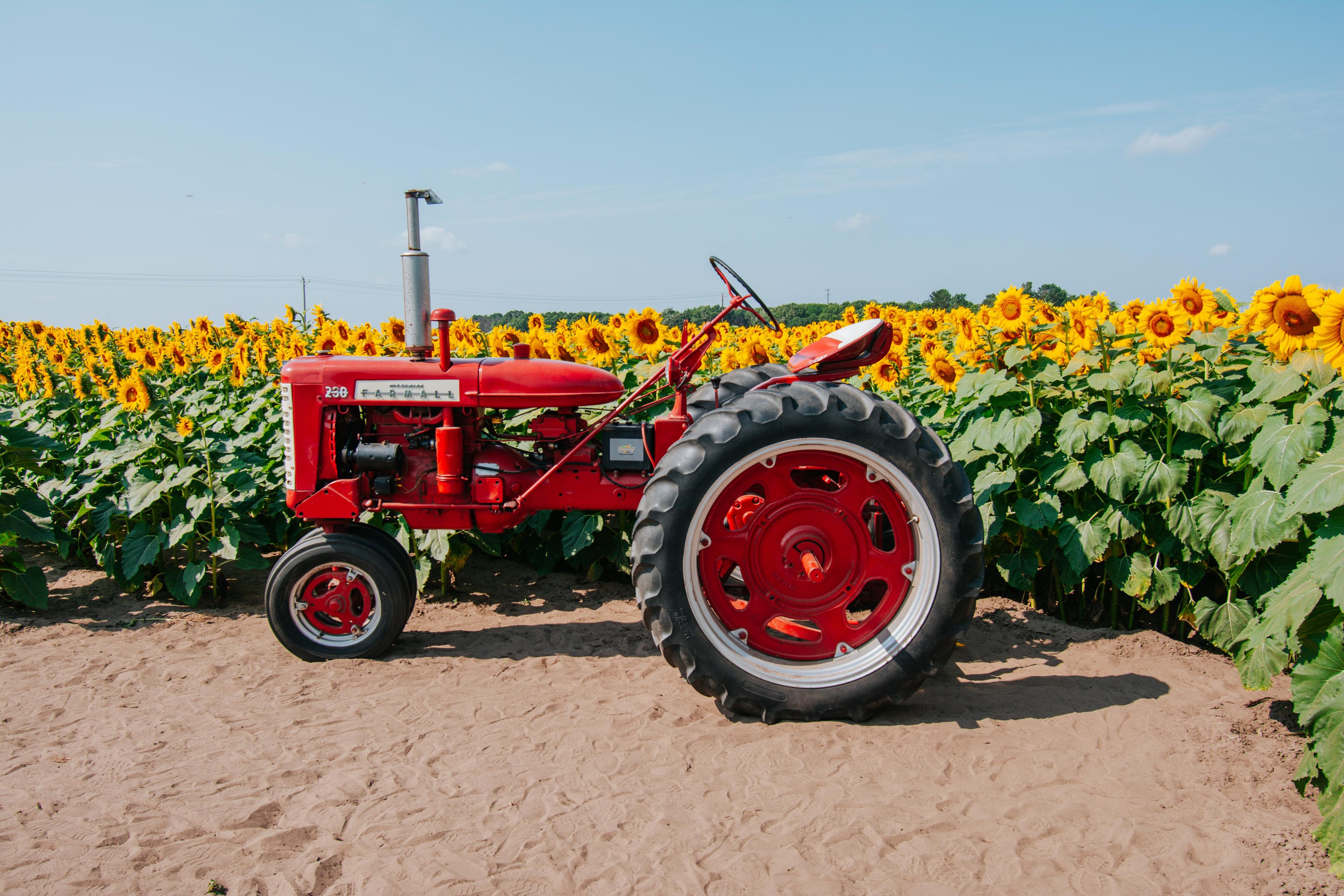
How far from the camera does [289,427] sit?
3850mm

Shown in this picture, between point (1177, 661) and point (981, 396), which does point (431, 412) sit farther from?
point (1177, 661)

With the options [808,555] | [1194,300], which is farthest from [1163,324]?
[808,555]

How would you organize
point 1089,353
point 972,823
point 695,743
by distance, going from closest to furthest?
point 972,823 < point 695,743 < point 1089,353

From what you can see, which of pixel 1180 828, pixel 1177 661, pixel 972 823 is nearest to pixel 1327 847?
pixel 1180 828

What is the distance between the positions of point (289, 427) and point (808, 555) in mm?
2349

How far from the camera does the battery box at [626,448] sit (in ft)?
12.5

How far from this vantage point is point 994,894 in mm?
2236

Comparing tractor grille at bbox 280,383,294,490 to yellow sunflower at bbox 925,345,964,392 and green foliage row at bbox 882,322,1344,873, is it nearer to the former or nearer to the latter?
green foliage row at bbox 882,322,1344,873

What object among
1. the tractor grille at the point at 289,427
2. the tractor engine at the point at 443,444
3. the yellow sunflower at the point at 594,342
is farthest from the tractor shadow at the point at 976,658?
the yellow sunflower at the point at 594,342

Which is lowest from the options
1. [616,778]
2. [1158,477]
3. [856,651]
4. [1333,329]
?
[616,778]

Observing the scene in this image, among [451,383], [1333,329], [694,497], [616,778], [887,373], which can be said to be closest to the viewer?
[1333,329]

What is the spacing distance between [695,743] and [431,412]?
188 centimetres

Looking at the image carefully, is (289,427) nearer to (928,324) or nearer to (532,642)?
(532,642)

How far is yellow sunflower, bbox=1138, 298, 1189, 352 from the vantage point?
3.94 metres
